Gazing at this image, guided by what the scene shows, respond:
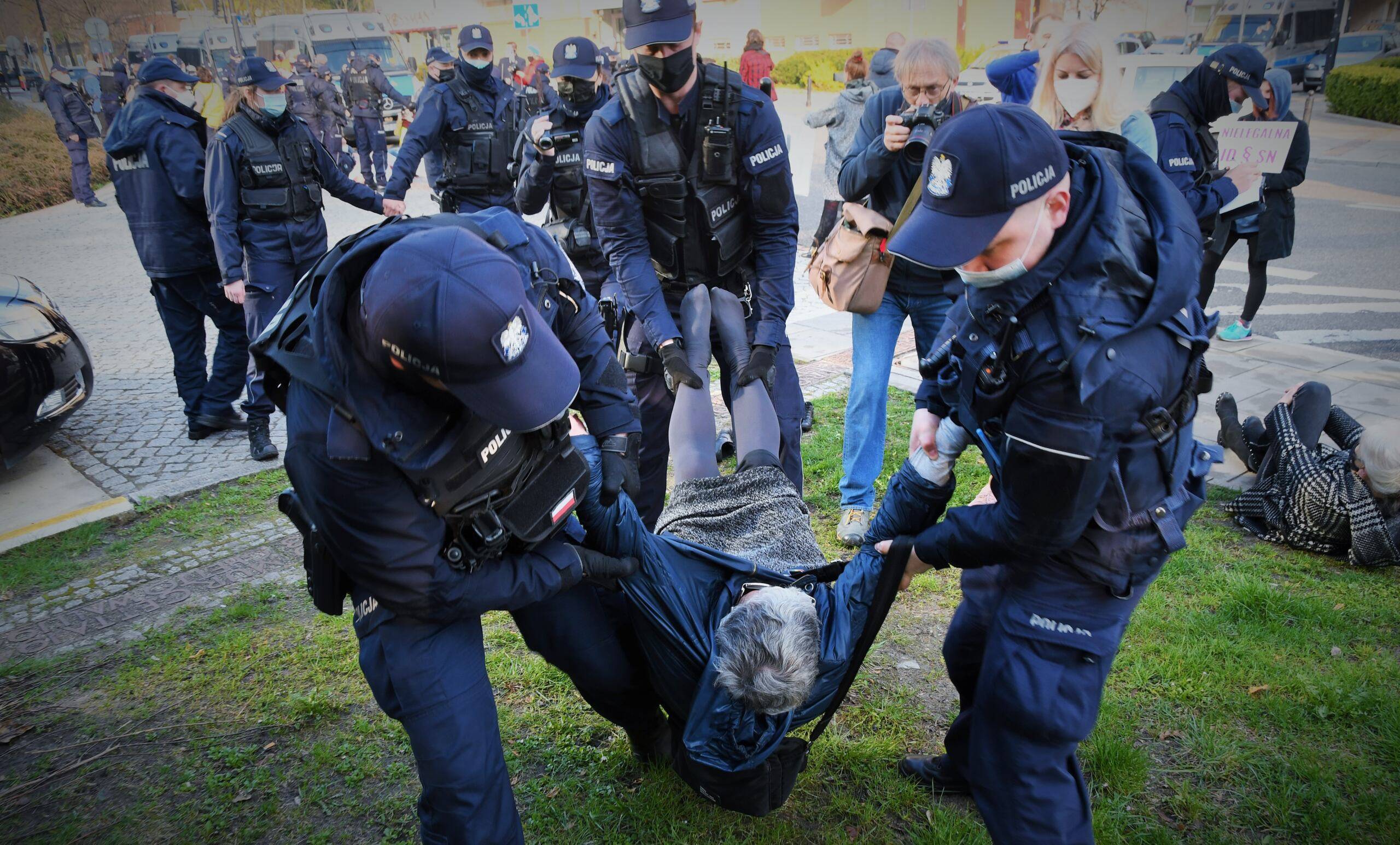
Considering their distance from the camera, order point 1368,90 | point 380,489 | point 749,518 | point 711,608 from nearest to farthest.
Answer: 1. point 380,489
2. point 711,608
3. point 749,518
4. point 1368,90

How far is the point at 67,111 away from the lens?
20.9ft

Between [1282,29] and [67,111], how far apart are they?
459 inches

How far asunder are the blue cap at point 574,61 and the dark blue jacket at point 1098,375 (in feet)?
13.5

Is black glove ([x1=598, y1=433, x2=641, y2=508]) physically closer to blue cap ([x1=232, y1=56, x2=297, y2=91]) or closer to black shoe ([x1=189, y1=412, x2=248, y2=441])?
blue cap ([x1=232, y1=56, x2=297, y2=91])

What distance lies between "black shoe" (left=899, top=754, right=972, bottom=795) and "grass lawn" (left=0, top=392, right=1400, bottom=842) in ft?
0.19

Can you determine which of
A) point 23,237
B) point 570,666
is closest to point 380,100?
point 23,237

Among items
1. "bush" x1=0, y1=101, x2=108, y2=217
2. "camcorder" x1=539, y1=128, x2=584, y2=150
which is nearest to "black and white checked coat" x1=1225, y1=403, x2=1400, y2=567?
"camcorder" x1=539, y1=128, x2=584, y2=150

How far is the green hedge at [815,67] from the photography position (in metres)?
14.4

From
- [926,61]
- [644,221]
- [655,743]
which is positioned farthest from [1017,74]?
[655,743]

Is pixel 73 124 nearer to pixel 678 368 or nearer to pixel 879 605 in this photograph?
pixel 678 368

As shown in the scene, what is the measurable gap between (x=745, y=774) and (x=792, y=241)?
7.98 ft

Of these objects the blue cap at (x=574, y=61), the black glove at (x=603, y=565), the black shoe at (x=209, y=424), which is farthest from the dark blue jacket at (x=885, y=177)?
the black shoe at (x=209, y=424)

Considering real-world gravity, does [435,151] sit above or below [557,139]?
below

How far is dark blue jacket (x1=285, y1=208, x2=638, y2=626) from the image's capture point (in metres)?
1.95
